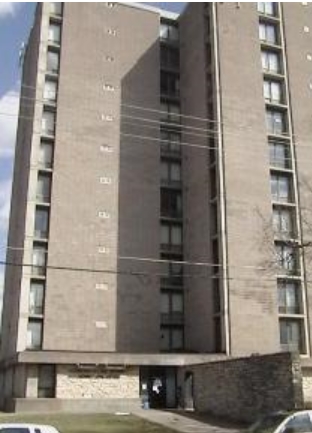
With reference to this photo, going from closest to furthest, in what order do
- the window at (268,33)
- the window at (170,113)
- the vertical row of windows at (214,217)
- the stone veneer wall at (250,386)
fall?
the stone veneer wall at (250,386) → the vertical row of windows at (214,217) → the window at (268,33) → the window at (170,113)

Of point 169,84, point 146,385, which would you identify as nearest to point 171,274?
point 146,385

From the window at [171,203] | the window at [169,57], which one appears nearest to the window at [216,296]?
the window at [171,203]

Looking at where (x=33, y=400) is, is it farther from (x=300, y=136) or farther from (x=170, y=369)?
(x=300, y=136)

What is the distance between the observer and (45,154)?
53406 mm

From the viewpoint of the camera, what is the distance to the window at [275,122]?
54906 millimetres

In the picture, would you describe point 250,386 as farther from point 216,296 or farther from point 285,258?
point 216,296

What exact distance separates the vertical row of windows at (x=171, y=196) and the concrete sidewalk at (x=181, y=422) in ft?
38.0

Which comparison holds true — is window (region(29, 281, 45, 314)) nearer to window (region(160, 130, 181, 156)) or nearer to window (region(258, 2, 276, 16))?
window (region(160, 130, 181, 156))

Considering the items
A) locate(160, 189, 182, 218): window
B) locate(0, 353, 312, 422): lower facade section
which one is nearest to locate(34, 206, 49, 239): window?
locate(0, 353, 312, 422): lower facade section

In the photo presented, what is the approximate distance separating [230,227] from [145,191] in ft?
30.7

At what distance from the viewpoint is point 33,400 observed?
43.2m

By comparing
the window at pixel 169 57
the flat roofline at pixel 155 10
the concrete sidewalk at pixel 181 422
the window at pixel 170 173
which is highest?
the flat roofline at pixel 155 10

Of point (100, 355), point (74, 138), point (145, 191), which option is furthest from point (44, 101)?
point (100, 355)

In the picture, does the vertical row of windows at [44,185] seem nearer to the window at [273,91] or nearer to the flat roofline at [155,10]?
the flat roofline at [155,10]
